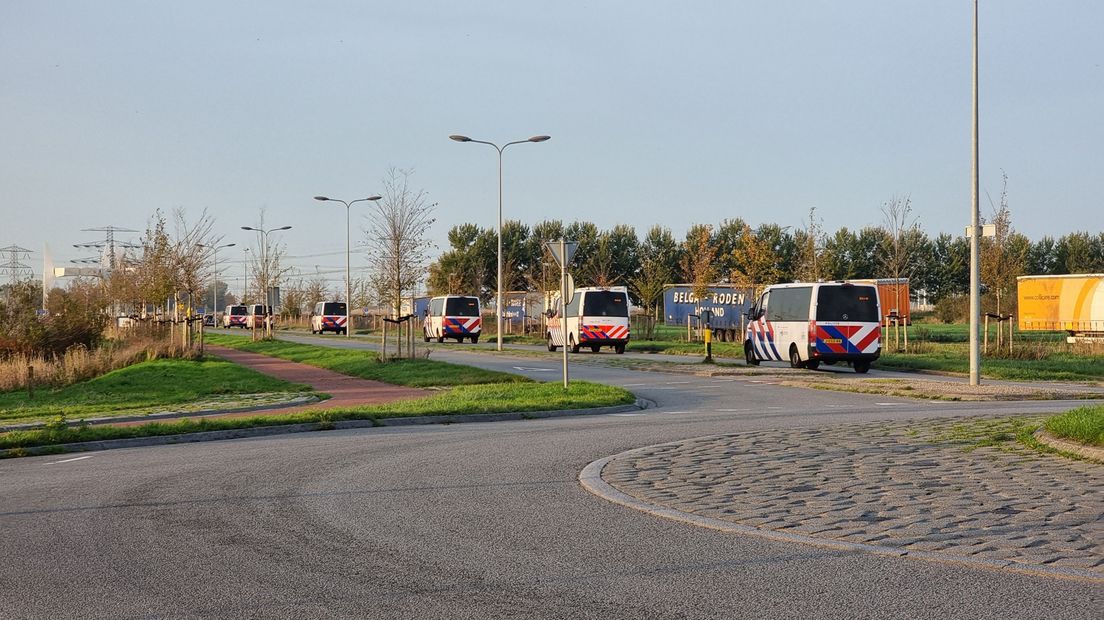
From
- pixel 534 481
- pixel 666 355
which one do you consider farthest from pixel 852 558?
pixel 666 355

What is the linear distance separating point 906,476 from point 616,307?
2955 cm

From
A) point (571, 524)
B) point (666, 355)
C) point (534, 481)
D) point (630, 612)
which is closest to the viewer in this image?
point (630, 612)

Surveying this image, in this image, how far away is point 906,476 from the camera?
906 centimetres

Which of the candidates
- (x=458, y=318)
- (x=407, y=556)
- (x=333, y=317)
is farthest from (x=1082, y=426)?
(x=333, y=317)

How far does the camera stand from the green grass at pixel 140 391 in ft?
60.4

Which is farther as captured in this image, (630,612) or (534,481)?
(534,481)

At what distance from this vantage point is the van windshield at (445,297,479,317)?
51.9m

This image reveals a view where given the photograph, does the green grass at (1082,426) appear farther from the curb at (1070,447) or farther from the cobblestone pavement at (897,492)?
the cobblestone pavement at (897,492)

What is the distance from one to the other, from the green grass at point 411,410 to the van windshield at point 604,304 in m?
17.0

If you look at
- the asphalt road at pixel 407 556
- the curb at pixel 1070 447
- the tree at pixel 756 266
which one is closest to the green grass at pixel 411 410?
the asphalt road at pixel 407 556

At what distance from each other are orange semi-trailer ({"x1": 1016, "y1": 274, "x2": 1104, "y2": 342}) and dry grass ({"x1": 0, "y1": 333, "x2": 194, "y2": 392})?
3287cm

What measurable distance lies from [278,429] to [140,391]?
985 cm

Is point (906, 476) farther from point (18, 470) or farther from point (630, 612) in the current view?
point (18, 470)

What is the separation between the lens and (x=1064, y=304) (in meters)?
45.9
